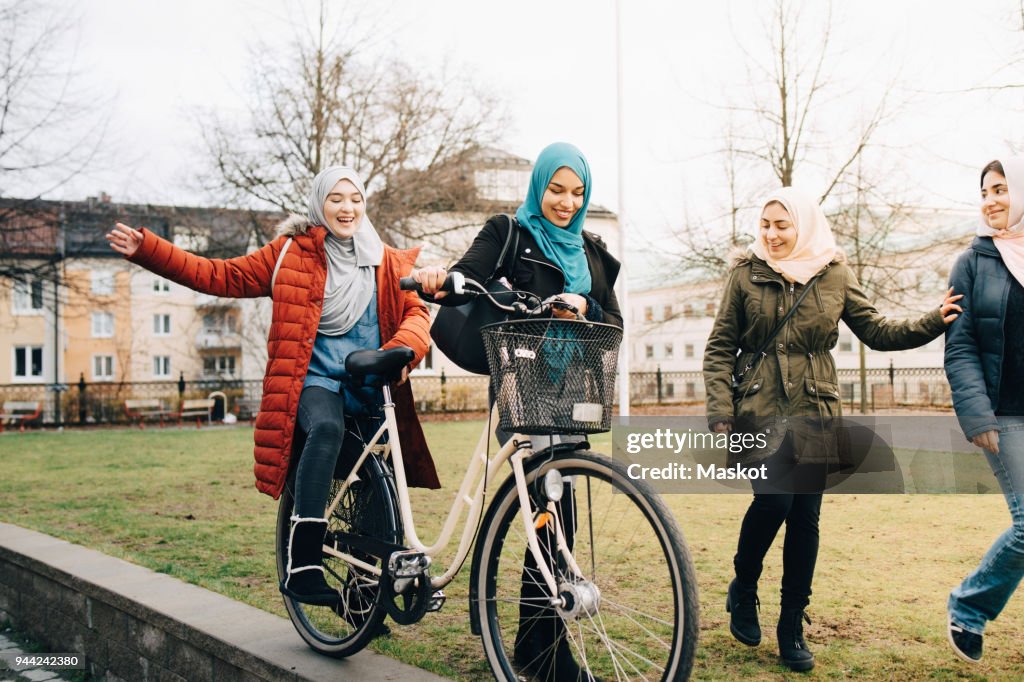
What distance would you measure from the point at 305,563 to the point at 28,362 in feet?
194

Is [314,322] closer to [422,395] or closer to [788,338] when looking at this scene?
[788,338]

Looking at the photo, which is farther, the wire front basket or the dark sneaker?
the dark sneaker

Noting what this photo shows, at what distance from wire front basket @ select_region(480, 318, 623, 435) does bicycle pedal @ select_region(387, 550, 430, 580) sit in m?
0.91

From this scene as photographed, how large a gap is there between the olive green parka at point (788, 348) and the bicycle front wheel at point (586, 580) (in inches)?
36.2

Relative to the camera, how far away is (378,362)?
363cm

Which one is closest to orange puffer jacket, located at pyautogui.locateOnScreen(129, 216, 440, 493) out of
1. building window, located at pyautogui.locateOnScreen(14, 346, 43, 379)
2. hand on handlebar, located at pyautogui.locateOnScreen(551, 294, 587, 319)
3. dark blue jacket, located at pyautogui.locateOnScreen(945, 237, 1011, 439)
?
hand on handlebar, located at pyautogui.locateOnScreen(551, 294, 587, 319)

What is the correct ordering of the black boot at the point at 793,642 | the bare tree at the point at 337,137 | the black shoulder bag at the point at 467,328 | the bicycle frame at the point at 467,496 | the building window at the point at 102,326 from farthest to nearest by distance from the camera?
the building window at the point at 102,326
the bare tree at the point at 337,137
the black boot at the point at 793,642
the black shoulder bag at the point at 467,328
the bicycle frame at the point at 467,496

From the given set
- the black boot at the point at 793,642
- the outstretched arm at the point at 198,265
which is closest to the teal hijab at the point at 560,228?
the outstretched arm at the point at 198,265

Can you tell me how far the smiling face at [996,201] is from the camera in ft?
11.6

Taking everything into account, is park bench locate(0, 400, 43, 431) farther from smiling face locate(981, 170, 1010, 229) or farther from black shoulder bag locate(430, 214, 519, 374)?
smiling face locate(981, 170, 1010, 229)

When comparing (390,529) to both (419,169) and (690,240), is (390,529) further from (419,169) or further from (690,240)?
(419,169)

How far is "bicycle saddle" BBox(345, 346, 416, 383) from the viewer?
3.63 metres

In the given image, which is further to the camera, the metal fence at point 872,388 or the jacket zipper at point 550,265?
the metal fence at point 872,388

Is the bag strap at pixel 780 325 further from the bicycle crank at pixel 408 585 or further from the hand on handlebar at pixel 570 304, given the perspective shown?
the bicycle crank at pixel 408 585
